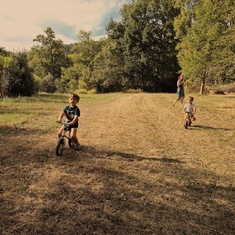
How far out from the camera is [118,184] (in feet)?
17.2

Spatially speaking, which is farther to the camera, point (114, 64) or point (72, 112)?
point (114, 64)

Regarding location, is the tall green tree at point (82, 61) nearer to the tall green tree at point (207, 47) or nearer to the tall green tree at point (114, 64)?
the tall green tree at point (114, 64)

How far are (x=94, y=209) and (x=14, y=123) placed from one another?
8.30 m

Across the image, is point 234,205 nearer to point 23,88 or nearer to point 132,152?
point 132,152

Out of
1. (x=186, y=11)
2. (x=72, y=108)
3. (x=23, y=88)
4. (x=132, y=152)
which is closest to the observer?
(x=72, y=108)

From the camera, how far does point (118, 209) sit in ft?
14.0

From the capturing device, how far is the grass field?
3875 mm

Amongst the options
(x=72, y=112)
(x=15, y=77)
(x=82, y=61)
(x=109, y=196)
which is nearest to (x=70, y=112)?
(x=72, y=112)

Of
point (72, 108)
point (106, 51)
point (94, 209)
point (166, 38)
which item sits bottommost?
point (94, 209)

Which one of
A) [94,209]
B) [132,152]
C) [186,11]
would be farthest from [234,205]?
[186,11]

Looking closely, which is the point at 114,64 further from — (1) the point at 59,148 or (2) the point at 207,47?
(1) the point at 59,148

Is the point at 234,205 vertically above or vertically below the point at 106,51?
below

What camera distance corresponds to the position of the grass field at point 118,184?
3.88 m

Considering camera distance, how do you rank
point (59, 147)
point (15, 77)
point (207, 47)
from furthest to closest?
point (207, 47)
point (15, 77)
point (59, 147)
